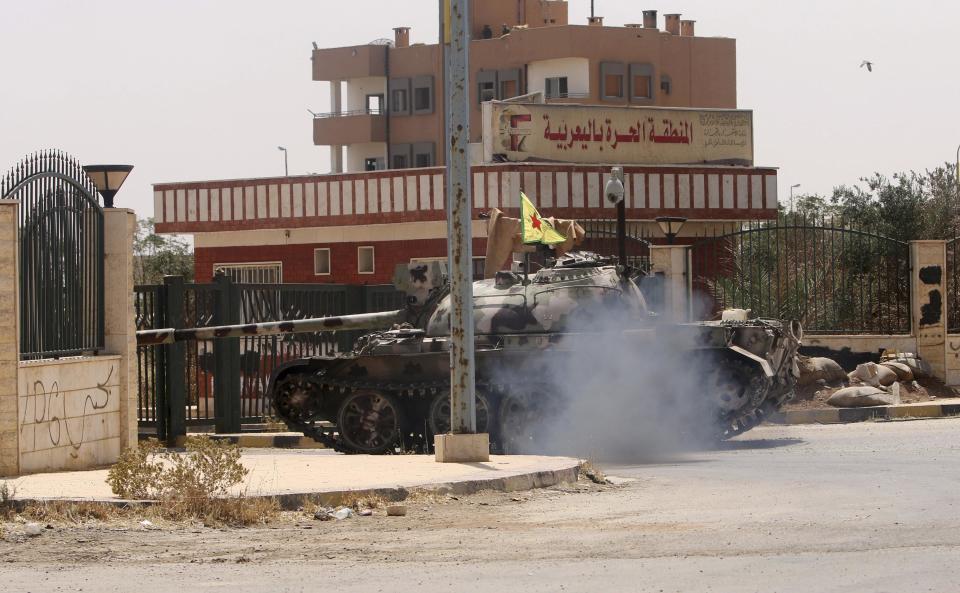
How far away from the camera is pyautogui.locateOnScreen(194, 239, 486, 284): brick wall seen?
40656 millimetres

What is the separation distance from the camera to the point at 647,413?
18.7 m

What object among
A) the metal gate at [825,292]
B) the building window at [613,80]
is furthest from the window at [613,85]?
the metal gate at [825,292]

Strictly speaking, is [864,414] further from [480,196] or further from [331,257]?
[331,257]

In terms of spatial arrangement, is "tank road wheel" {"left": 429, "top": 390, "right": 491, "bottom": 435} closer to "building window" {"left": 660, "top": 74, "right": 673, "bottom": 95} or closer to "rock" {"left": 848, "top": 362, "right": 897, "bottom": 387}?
"rock" {"left": 848, "top": 362, "right": 897, "bottom": 387}

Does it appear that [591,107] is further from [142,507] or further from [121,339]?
[142,507]

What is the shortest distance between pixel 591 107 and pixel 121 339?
2445 cm

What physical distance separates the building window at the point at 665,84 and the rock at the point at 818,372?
1645 inches

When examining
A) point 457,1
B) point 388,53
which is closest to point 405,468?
point 457,1

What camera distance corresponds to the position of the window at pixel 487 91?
64.5m

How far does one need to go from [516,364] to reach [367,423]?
2.02 m

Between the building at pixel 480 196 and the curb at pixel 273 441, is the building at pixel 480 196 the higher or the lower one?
the higher one

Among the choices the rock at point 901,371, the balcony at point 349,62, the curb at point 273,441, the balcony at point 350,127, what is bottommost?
the curb at point 273,441

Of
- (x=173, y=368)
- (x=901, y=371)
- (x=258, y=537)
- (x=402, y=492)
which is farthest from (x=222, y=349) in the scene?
(x=258, y=537)

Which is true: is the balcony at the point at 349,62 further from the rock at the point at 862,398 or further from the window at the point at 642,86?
the rock at the point at 862,398
